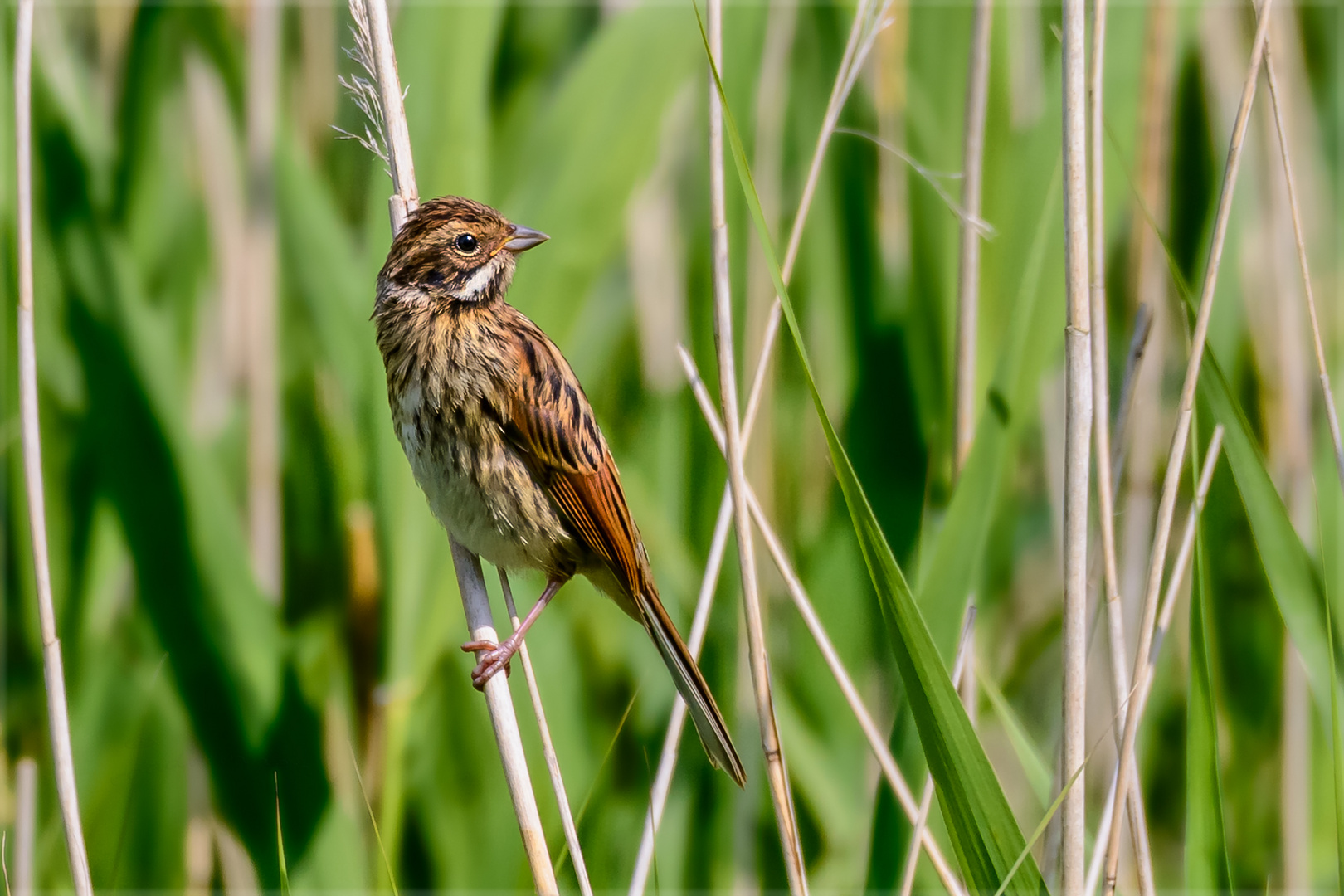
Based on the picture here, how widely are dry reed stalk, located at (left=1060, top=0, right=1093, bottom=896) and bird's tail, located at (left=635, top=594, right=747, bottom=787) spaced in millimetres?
503

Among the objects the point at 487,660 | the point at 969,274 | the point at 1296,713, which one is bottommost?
the point at 1296,713

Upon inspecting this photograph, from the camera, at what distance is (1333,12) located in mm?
3359

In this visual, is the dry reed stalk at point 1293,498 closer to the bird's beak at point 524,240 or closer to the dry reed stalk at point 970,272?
the dry reed stalk at point 970,272

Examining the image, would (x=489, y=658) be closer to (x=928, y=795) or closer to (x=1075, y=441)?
(x=928, y=795)

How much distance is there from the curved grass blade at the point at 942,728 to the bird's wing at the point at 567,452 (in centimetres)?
66

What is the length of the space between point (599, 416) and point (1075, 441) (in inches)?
50.8

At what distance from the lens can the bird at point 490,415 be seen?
2.14 meters

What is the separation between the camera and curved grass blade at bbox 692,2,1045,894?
1.57 metres

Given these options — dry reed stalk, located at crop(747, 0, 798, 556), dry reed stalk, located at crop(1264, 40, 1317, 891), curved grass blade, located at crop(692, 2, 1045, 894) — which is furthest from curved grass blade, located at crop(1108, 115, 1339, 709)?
dry reed stalk, located at crop(747, 0, 798, 556)

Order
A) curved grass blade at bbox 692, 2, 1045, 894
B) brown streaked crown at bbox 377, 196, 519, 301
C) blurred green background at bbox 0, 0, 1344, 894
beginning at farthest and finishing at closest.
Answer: blurred green background at bbox 0, 0, 1344, 894 → brown streaked crown at bbox 377, 196, 519, 301 → curved grass blade at bbox 692, 2, 1045, 894

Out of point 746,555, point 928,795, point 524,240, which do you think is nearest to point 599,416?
point 524,240

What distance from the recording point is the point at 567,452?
221cm

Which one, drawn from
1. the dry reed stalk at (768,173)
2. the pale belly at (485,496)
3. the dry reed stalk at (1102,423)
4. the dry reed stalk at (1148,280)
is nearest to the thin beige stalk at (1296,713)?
the dry reed stalk at (1148,280)

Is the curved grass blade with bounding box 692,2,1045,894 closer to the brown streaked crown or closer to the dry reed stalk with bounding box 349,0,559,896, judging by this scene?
the dry reed stalk with bounding box 349,0,559,896
